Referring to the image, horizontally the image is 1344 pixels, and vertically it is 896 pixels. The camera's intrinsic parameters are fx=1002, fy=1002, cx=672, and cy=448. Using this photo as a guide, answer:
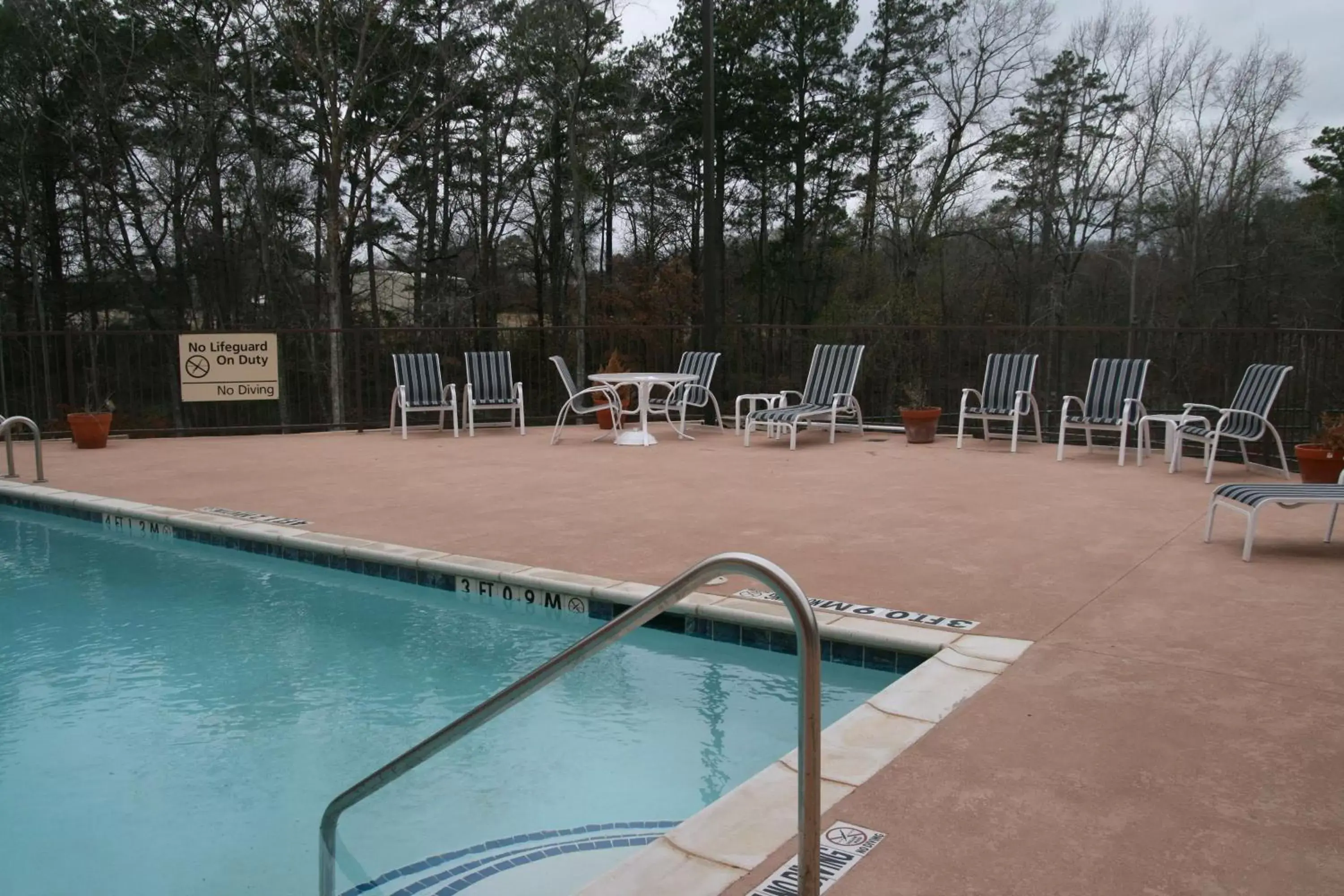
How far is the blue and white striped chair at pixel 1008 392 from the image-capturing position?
8133 mm

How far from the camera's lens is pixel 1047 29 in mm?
19766

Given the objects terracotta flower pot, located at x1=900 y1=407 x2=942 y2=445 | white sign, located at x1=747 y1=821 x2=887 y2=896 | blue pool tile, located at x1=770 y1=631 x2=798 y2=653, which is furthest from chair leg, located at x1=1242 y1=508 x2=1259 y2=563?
terracotta flower pot, located at x1=900 y1=407 x2=942 y2=445

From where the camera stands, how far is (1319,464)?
5871mm

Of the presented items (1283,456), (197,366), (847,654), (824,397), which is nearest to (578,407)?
(824,397)

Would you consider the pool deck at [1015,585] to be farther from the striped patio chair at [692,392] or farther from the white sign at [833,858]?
the striped patio chair at [692,392]

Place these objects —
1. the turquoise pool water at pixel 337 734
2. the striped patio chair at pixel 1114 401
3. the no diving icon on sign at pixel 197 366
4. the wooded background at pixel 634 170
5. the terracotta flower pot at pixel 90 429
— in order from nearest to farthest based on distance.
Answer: the turquoise pool water at pixel 337 734
the striped patio chair at pixel 1114 401
the terracotta flower pot at pixel 90 429
the no diving icon on sign at pixel 197 366
the wooded background at pixel 634 170

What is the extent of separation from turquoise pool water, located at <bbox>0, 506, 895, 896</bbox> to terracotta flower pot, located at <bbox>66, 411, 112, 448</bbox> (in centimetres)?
491

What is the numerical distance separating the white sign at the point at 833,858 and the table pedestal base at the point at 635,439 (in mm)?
6736

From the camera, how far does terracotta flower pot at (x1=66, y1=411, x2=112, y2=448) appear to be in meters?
9.08

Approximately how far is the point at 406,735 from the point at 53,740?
3.67 ft

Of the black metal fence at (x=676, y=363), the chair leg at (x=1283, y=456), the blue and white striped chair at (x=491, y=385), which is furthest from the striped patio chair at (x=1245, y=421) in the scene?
the blue and white striped chair at (x=491, y=385)

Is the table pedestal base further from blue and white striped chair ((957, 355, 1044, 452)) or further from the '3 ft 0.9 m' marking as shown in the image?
the '3 ft 0.9 m' marking

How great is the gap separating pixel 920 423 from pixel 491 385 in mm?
4081

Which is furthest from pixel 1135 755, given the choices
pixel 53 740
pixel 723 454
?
pixel 723 454
